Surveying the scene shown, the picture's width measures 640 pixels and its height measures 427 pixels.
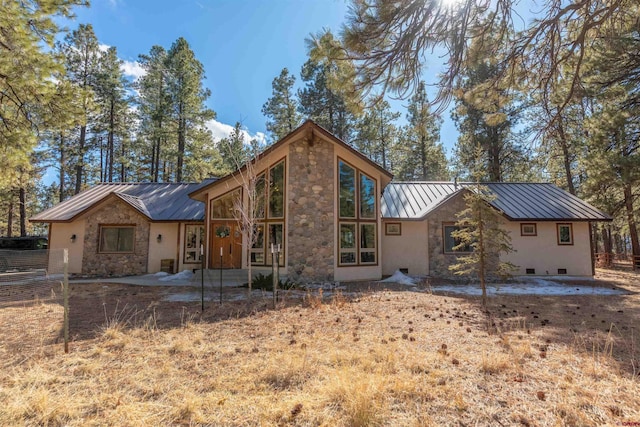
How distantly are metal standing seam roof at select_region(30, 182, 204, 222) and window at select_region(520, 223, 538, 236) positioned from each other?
1384cm

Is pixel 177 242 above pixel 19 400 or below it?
above

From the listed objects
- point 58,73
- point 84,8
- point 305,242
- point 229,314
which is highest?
point 84,8

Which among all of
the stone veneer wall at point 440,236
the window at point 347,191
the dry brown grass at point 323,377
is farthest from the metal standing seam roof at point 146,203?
the stone veneer wall at point 440,236

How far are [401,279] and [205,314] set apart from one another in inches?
305

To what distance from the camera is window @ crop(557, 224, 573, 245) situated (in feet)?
44.0

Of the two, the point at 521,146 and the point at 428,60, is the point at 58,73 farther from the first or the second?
the point at 521,146

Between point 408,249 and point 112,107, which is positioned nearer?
point 408,249

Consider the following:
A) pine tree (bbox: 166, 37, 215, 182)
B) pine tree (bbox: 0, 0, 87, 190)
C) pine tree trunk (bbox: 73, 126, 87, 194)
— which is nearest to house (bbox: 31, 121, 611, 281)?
pine tree (bbox: 0, 0, 87, 190)

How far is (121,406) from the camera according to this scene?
2.78 metres

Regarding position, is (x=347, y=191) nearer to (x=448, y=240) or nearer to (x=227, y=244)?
(x=448, y=240)

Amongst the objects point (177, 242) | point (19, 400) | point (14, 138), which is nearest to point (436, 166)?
point (177, 242)

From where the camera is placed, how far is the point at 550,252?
13.4 metres

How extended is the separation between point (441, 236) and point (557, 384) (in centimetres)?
1053

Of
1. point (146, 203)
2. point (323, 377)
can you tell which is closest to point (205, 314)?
point (323, 377)
